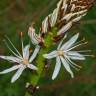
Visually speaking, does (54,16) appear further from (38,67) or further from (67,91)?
(67,91)

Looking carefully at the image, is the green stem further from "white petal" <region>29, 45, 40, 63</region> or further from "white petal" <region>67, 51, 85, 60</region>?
"white petal" <region>67, 51, 85, 60</region>

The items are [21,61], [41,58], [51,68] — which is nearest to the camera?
[41,58]

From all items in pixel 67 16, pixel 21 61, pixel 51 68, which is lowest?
pixel 51 68

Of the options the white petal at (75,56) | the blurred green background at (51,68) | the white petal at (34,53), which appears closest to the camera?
the white petal at (34,53)

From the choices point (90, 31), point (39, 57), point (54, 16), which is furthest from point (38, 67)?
point (90, 31)

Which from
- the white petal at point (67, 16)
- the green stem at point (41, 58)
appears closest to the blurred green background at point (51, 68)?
the green stem at point (41, 58)

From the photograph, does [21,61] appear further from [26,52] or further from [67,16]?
[67,16]

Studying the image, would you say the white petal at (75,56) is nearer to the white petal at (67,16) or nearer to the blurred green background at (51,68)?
the white petal at (67,16)

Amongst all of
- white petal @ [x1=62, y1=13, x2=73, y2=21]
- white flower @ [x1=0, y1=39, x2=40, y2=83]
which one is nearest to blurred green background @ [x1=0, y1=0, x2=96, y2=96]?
white flower @ [x1=0, y1=39, x2=40, y2=83]

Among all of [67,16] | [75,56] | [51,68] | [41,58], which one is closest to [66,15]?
[67,16]

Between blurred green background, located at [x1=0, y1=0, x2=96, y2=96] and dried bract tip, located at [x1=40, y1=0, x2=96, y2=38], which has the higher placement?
dried bract tip, located at [x1=40, y1=0, x2=96, y2=38]

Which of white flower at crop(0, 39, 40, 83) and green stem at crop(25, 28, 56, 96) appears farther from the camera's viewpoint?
white flower at crop(0, 39, 40, 83)
